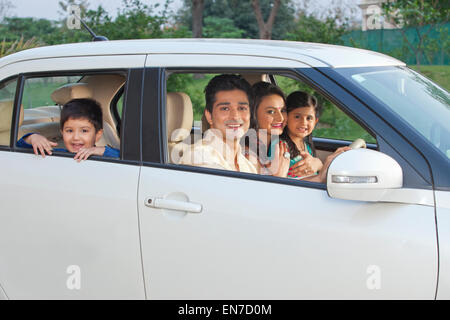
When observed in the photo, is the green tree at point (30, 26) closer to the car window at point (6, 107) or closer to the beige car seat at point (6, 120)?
the car window at point (6, 107)

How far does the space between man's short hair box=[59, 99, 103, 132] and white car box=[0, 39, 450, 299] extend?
23 cm

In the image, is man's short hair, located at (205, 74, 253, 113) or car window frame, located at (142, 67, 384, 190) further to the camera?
man's short hair, located at (205, 74, 253, 113)

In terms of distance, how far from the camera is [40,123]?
389 centimetres

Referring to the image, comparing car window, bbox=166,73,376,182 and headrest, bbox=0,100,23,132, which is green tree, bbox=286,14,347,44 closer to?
car window, bbox=166,73,376,182

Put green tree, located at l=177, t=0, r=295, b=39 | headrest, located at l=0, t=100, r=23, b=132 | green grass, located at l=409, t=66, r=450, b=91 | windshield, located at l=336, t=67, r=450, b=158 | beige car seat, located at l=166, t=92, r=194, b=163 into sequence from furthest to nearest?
green tree, located at l=177, t=0, r=295, b=39 < green grass, located at l=409, t=66, r=450, b=91 < headrest, located at l=0, t=100, r=23, b=132 < beige car seat, located at l=166, t=92, r=194, b=163 < windshield, located at l=336, t=67, r=450, b=158

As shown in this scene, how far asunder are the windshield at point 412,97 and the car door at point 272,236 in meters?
0.17

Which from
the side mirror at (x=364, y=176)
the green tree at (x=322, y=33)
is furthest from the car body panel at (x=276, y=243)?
the green tree at (x=322, y=33)

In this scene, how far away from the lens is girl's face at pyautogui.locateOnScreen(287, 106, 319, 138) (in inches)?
132

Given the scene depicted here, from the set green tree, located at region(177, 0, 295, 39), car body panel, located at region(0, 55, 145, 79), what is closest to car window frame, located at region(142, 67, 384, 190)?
car body panel, located at region(0, 55, 145, 79)

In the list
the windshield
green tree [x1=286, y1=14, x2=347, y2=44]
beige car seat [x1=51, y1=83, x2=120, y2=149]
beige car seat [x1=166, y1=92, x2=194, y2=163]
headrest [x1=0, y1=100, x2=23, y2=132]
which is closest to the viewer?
the windshield

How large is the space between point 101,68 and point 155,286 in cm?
104

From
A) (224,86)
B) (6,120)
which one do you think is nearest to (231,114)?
(224,86)

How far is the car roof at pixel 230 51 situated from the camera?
253 cm
